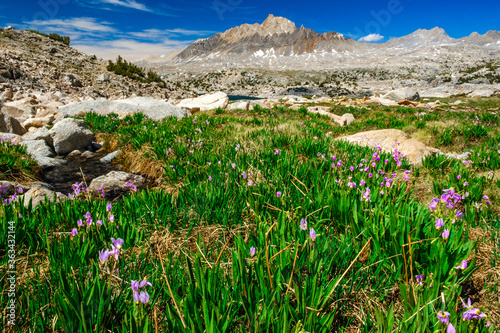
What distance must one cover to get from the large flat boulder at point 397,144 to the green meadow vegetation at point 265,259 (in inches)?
35.8

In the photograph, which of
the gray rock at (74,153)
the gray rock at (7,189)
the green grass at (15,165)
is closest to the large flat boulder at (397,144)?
the gray rock at (7,189)

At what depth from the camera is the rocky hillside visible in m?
17.8

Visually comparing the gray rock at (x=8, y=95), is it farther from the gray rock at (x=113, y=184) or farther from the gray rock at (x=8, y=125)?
the gray rock at (x=113, y=184)

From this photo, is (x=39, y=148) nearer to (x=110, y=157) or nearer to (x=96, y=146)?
(x=96, y=146)

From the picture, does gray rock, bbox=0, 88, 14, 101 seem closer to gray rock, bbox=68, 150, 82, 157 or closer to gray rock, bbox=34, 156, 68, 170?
gray rock, bbox=68, 150, 82, 157

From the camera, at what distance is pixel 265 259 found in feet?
5.43

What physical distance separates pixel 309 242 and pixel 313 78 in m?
124

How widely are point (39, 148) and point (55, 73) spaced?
723 inches

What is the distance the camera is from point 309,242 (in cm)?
168

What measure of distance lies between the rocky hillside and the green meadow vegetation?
16.9m

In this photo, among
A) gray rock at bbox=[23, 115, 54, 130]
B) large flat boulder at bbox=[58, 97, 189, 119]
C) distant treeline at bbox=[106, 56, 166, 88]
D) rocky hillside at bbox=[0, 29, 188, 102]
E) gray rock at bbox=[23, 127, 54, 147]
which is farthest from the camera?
distant treeline at bbox=[106, 56, 166, 88]

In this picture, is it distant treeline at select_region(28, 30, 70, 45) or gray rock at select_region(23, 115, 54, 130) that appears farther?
distant treeline at select_region(28, 30, 70, 45)

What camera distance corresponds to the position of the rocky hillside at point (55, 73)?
58.4 ft

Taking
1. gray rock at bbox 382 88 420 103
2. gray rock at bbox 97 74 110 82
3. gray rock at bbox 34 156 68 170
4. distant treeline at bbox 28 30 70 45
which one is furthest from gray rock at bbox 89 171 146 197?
distant treeline at bbox 28 30 70 45
